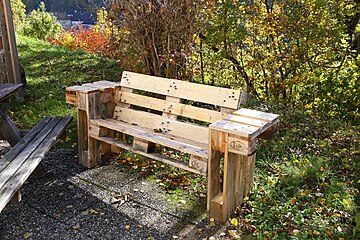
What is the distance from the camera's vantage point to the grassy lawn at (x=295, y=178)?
9.46ft

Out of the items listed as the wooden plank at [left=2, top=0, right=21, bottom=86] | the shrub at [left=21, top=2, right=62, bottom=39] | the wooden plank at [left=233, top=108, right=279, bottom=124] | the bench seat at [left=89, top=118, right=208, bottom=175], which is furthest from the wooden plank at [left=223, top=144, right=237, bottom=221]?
the shrub at [left=21, top=2, right=62, bottom=39]

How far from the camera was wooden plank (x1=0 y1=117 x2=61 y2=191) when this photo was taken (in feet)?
8.83

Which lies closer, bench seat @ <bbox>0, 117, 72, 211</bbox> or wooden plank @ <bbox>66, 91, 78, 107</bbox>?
bench seat @ <bbox>0, 117, 72, 211</bbox>

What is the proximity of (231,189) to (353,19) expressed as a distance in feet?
17.0

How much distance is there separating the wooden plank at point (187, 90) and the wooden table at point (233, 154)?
0.14 metres

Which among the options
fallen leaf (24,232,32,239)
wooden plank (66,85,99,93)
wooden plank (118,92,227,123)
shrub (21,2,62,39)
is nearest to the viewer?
fallen leaf (24,232,32,239)

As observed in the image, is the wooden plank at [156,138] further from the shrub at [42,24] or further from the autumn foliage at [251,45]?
the shrub at [42,24]

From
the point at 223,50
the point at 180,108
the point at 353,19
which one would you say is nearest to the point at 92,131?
the point at 180,108

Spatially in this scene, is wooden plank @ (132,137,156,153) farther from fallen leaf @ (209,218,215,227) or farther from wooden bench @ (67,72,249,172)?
fallen leaf @ (209,218,215,227)

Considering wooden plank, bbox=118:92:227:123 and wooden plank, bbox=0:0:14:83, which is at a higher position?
wooden plank, bbox=0:0:14:83

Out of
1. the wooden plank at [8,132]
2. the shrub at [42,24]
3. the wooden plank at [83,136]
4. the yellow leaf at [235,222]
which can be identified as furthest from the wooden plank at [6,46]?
the shrub at [42,24]

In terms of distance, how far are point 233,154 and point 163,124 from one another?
98 cm

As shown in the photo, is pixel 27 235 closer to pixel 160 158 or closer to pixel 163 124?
pixel 160 158

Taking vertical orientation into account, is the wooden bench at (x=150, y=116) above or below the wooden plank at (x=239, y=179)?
above
